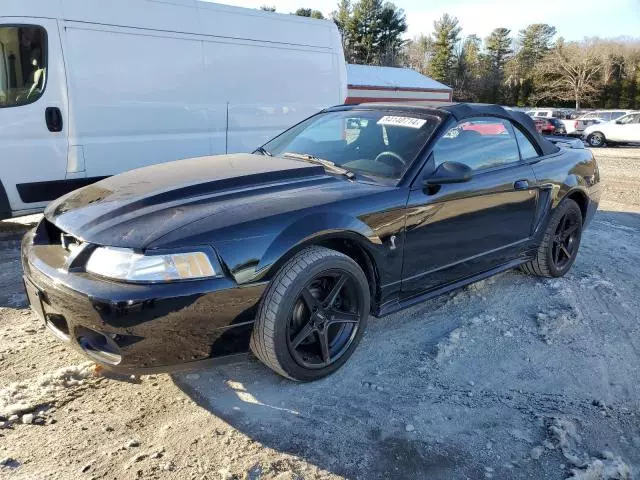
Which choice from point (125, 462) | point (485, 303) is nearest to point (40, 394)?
point (125, 462)

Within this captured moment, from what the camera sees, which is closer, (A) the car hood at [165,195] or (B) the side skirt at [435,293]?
(A) the car hood at [165,195]

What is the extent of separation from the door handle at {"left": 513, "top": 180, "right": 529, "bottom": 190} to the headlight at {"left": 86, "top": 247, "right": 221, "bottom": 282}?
240 cm

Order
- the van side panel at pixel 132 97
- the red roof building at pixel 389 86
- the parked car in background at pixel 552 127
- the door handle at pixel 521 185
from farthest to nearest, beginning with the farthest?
the parked car in background at pixel 552 127 < the red roof building at pixel 389 86 < the van side panel at pixel 132 97 < the door handle at pixel 521 185

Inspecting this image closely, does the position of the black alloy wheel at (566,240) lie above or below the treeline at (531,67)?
below

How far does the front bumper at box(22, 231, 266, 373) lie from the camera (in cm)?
224

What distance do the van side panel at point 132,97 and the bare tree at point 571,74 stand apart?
150 ft

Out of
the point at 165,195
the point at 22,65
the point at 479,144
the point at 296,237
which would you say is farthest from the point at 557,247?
the point at 22,65

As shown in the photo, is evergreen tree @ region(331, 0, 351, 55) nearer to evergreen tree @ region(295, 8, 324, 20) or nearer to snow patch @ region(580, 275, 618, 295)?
evergreen tree @ region(295, 8, 324, 20)

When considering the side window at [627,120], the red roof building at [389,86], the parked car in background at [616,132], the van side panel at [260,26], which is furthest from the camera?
the side window at [627,120]

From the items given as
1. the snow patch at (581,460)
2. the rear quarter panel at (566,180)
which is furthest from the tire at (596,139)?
the snow patch at (581,460)

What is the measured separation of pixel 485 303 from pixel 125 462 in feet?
9.02

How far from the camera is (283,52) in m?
6.90

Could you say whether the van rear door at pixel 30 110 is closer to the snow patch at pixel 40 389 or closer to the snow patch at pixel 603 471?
the snow patch at pixel 40 389

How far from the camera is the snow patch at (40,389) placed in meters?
2.53
